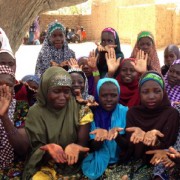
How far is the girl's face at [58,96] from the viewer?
3.15 m

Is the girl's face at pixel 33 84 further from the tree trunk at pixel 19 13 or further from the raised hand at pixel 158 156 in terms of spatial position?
the tree trunk at pixel 19 13

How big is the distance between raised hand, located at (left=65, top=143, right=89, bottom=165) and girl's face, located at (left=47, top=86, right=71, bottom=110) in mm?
368

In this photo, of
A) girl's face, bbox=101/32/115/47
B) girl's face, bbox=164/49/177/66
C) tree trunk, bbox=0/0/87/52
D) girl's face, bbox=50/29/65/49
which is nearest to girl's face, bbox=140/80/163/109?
girl's face, bbox=101/32/115/47

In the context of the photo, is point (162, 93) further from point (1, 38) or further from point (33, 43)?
point (33, 43)

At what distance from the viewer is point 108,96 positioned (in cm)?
336

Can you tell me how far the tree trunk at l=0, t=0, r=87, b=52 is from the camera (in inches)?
241

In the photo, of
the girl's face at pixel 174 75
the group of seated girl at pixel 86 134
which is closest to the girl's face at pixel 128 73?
the girl's face at pixel 174 75

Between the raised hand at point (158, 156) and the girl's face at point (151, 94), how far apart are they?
1.46ft

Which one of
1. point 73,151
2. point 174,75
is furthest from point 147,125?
point 174,75

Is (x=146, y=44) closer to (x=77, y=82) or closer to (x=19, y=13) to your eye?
(x=77, y=82)

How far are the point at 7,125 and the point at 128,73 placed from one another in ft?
5.49

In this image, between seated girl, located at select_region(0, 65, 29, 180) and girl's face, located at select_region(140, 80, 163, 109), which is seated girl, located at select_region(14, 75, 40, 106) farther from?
girl's face, located at select_region(140, 80, 163, 109)

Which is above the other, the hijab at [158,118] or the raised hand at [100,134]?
the hijab at [158,118]

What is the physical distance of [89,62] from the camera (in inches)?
180
